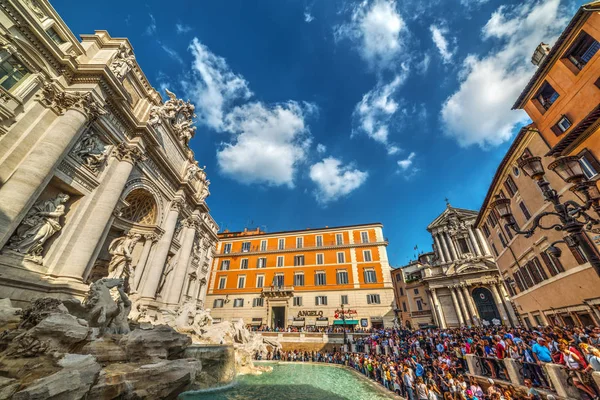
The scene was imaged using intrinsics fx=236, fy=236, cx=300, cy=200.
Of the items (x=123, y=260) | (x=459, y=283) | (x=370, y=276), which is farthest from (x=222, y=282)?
(x=459, y=283)

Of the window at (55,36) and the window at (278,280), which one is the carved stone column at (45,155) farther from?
the window at (278,280)

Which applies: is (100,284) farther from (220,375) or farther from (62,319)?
(220,375)

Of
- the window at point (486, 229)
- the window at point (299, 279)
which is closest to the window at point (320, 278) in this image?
the window at point (299, 279)

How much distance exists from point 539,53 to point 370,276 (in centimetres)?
2348

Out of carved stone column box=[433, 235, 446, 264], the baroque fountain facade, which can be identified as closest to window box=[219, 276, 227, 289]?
the baroque fountain facade

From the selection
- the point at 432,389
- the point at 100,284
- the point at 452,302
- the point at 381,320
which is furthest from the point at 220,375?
the point at 452,302

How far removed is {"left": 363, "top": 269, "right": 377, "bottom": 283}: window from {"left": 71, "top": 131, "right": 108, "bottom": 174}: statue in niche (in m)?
26.8

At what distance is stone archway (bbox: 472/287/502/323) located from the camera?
76.1 ft

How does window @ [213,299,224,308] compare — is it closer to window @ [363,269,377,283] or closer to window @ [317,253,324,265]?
window @ [317,253,324,265]

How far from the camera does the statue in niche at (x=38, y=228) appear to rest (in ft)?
29.2

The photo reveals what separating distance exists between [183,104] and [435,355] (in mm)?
26193

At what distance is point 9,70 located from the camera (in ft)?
30.3

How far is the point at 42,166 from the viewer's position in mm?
9070

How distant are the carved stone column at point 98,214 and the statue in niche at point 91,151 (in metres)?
0.72
